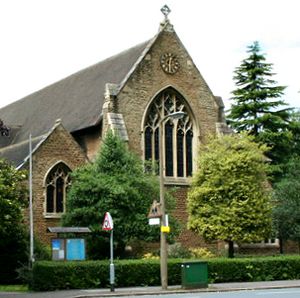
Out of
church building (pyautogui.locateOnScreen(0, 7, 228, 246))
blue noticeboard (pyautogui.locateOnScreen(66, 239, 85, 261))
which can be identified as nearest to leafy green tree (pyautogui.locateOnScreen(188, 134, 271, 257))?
church building (pyautogui.locateOnScreen(0, 7, 228, 246))

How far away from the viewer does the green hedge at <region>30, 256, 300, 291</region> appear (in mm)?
26703

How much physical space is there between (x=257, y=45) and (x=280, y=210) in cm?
2162

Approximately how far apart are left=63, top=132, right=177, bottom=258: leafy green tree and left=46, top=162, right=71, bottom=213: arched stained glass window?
10.5 feet

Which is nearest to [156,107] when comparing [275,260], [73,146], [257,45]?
[73,146]

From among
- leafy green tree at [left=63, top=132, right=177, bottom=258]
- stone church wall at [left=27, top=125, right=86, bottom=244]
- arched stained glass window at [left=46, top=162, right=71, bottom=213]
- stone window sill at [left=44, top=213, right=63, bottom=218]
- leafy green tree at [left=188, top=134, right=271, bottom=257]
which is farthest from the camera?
arched stained glass window at [left=46, top=162, right=71, bottom=213]

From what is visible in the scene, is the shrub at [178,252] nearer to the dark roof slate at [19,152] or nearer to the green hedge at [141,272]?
the green hedge at [141,272]

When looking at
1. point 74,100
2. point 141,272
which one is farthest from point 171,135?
point 141,272

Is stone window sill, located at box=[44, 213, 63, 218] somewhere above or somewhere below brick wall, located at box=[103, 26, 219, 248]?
below

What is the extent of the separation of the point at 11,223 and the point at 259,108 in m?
29.9

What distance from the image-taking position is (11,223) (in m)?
30.9

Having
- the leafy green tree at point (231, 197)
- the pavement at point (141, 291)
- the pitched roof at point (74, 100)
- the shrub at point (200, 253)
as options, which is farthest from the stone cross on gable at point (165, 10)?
the pavement at point (141, 291)

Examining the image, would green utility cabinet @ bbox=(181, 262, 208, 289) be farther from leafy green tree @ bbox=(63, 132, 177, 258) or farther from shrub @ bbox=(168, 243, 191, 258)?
shrub @ bbox=(168, 243, 191, 258)

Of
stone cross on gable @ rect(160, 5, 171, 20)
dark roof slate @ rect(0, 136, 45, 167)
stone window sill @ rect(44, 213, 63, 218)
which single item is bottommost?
stone window sill @ rect(44, 213, 63, 218)

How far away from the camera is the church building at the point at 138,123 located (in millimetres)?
37812
